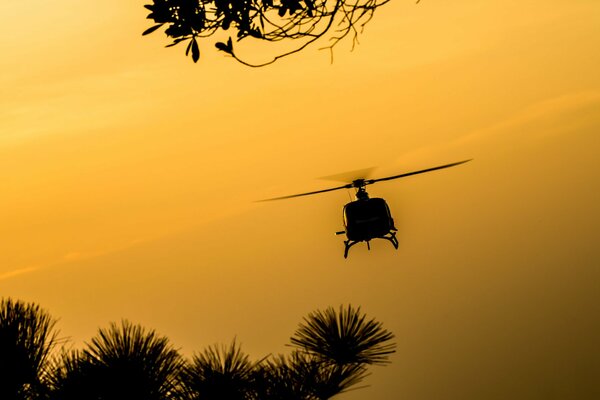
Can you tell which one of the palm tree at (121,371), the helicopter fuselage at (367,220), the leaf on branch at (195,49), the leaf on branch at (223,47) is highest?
the helicopter fuselage at (367,220)

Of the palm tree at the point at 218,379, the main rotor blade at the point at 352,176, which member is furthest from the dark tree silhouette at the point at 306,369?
the main rotor blade at the point at 352,176

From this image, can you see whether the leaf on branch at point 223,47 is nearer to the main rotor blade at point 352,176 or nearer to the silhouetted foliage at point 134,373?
the silhouetted foliage at point 134,373

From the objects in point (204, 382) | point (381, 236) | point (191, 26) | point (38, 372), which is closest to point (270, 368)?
point (204, 382)

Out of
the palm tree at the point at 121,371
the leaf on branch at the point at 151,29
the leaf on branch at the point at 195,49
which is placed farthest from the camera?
the leaf on branch at the point at 195,49

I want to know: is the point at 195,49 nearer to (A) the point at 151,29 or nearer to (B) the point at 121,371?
(A) the point at 151,29

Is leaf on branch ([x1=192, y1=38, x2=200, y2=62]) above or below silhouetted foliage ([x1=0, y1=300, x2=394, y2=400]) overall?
above

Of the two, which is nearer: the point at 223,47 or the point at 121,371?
the point at 121,371

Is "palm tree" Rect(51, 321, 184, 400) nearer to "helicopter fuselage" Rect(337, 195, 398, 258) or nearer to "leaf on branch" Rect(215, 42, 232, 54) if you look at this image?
"leaf on branch" Rect(215, 42, 232, 54)

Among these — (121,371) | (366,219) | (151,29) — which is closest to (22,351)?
(121,371)

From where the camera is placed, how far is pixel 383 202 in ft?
85.1

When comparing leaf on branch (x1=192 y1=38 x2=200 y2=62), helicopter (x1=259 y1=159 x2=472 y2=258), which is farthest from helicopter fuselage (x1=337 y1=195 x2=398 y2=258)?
leaf on branch (x1=192 y1=38 x2=200 y2=62)

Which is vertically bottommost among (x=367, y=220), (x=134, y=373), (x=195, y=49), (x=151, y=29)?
(x=134, y=373)

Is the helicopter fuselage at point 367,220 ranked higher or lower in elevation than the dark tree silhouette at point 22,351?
higher

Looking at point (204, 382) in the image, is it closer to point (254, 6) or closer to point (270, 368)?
point (270, 368)
